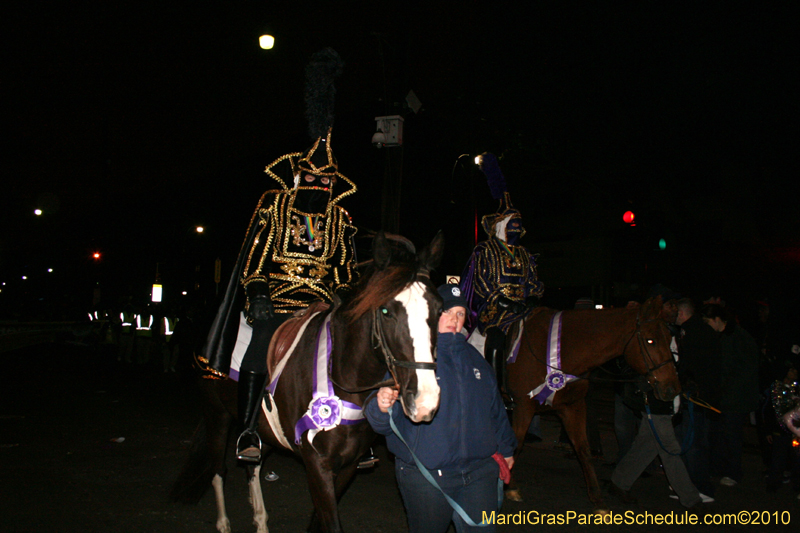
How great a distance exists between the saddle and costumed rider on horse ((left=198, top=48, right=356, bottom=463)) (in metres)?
0.10

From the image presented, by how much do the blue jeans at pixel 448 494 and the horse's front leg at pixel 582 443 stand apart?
9.99ft

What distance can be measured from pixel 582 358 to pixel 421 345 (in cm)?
362

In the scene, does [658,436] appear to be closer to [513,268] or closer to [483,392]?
[513,268]

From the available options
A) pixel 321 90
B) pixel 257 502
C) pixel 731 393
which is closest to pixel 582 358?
pixel 731 393

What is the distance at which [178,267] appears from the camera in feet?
122

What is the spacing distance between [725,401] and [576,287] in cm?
1856

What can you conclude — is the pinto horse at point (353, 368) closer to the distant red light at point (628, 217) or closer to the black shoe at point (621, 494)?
the black shoe at point (621, 494)

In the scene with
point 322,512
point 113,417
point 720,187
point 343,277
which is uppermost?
point 720,187

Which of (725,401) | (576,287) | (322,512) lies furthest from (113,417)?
(576,287)

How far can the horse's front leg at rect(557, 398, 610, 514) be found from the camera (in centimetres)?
595

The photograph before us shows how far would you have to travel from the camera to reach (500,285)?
7172 mm

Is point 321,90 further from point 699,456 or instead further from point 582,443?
point 699,456

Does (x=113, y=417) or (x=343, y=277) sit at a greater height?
(x=343, y=277)

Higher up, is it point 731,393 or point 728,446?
point 731,393
